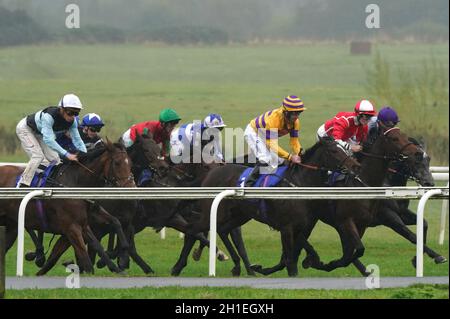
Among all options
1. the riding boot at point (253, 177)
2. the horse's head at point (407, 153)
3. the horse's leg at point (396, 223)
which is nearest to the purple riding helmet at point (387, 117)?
the horse's head at point (407, 153)

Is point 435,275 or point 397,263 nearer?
point 435,275

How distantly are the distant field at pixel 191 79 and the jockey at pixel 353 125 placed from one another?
16.3 m

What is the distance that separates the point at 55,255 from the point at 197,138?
2734 millimetres

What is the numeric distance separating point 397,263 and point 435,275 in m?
2.22

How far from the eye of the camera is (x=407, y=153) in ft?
45.0

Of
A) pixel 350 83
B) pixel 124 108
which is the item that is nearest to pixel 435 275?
pixel 124 108

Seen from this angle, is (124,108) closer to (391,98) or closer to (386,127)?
(391,98)

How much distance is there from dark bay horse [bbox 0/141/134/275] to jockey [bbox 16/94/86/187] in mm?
180

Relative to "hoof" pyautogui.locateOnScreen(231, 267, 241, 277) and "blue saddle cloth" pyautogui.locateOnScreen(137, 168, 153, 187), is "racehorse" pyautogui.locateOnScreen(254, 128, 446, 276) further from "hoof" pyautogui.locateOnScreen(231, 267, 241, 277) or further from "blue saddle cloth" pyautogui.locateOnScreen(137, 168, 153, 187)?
"blue saddle cloth" pyautogui.locateOnScreen(137, 168, 153, 187)

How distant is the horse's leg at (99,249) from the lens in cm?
1247

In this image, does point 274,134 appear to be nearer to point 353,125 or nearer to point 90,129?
point 353,125

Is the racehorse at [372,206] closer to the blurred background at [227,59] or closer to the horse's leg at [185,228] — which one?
the horse's leg at [185,228]

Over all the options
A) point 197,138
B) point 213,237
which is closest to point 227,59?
point 197,138

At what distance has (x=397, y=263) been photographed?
15125mm
